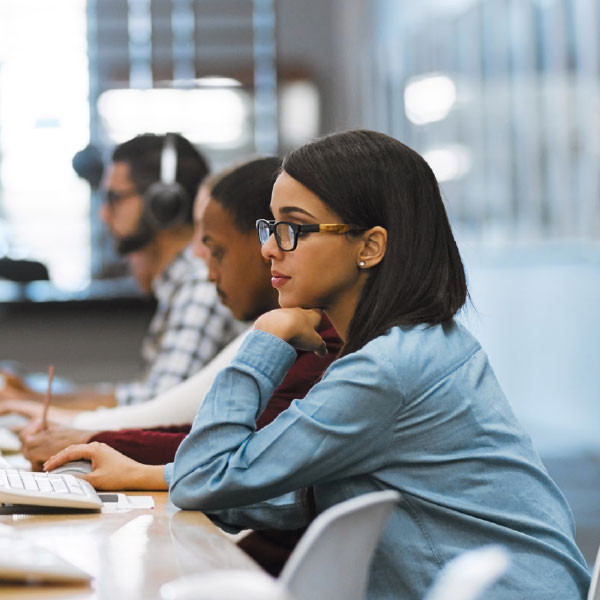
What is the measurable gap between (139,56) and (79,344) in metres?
2.04

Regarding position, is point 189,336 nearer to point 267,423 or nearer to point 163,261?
point 163,261

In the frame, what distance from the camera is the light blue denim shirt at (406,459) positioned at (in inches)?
52.8

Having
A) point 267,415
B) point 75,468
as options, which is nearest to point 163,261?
point 267,415

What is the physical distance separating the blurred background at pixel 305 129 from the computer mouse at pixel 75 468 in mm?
4529

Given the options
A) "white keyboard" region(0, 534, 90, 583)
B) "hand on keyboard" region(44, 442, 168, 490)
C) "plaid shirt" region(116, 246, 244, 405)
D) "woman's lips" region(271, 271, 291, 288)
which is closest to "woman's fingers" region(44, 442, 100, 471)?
"hand on keyboard" region(44, 442, 168, 490)

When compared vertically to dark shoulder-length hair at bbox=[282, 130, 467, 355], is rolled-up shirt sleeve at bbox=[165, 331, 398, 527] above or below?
below

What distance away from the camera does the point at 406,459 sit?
1.38 meters

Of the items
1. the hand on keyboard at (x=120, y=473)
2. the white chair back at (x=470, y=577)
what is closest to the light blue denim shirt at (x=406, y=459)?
the hand on keyboard at (x=120, y=473)

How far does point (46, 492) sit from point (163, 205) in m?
2.09

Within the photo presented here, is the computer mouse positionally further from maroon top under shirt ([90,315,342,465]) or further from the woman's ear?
the woman's ear

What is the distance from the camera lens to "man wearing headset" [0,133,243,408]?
302cm

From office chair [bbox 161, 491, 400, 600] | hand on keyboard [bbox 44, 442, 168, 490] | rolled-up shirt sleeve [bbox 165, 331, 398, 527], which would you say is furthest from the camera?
hand on keyboard [bbox 44, 442, 168, 490]

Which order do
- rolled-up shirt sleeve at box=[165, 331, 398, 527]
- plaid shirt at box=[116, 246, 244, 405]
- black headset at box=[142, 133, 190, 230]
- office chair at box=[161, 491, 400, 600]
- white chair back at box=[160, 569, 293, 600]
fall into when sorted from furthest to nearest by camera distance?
1. black headset at box=[142, 133, 190, 230]
2. plaid shirt at box=[116, 246, 244, 405]
3. rolled-up shirt sleeve at box=[165, 331, 398, 527]
4. office chair at box=[161, 491, 400, 600]
5. white chair back at box=[160, 569, 293, 600]

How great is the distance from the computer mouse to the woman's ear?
54cm
